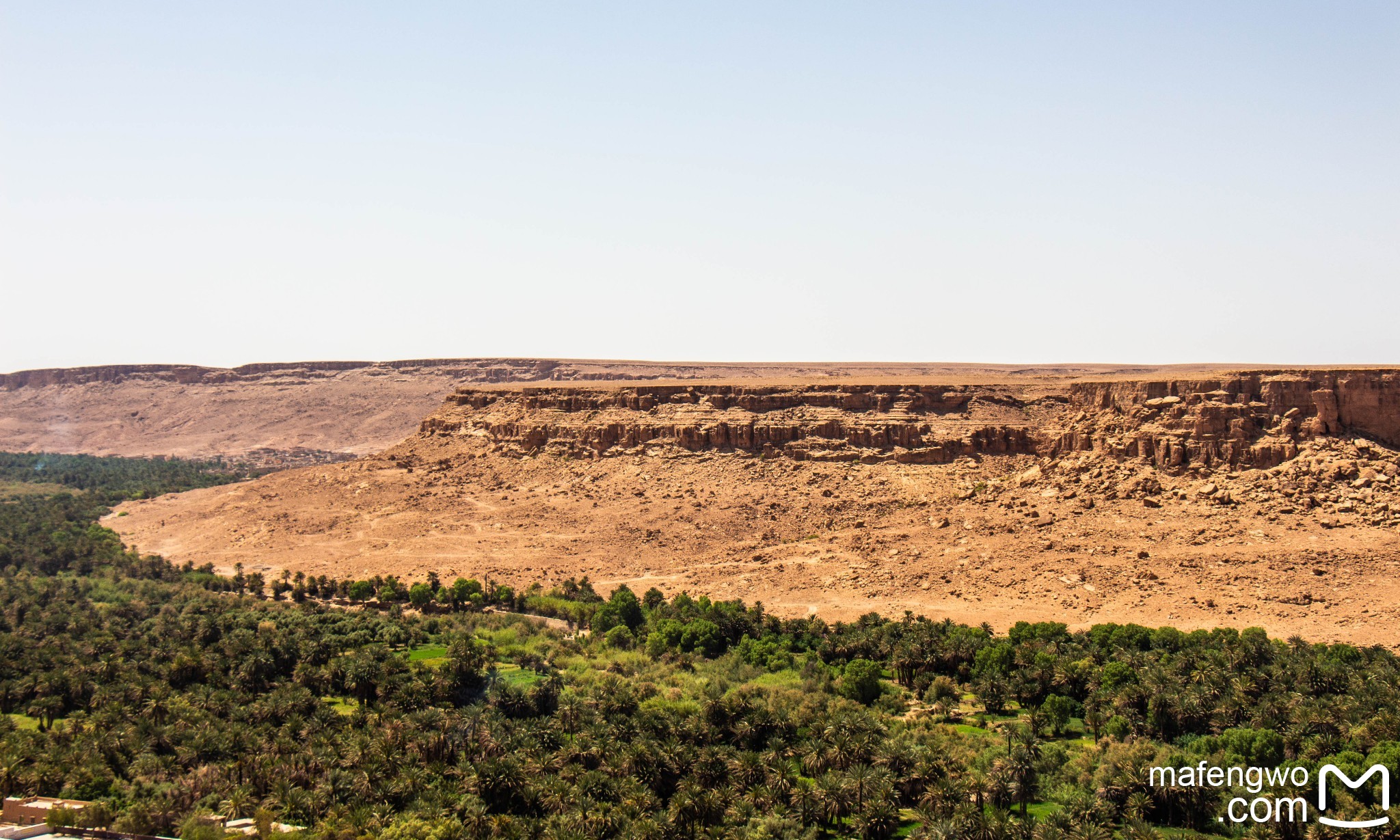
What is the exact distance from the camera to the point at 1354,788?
95.7 ft

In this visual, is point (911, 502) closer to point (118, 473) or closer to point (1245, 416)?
point (1245, 416)

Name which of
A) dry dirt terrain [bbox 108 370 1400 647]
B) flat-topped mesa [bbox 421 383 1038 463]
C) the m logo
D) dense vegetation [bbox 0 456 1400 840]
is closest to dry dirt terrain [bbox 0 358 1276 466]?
flat-topped mesa [bbox 421 383 1038 463]

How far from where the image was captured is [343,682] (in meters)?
42.8

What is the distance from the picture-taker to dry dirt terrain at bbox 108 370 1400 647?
51031mm

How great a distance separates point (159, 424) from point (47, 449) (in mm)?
16018

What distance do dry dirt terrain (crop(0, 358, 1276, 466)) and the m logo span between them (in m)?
105

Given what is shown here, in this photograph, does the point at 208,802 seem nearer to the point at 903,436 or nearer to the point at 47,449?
the point at 903,436

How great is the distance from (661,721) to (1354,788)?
68.7 feet

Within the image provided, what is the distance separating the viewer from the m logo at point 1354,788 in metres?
27.0

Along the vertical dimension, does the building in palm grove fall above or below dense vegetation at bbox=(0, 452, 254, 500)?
below

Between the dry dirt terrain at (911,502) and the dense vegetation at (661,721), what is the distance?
621 centimetres

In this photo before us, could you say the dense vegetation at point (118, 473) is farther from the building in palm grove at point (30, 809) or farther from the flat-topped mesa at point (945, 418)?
the building in palm grove at point (30, 809)

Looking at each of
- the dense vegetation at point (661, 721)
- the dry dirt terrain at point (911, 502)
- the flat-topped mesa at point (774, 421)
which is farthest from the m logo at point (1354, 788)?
the flat-topped mesa at point (774, 421)

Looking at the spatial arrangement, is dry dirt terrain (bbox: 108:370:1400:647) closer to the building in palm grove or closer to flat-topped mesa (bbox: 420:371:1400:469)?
flat-topped mesa (bbox: 420:371:1400:469)
